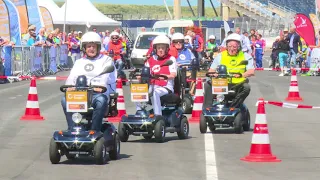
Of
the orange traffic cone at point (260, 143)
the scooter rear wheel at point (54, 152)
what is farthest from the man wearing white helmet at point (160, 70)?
the scooter rear wheel at point (54, 152)

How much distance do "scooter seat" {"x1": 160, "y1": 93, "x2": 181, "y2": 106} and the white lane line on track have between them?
0.73 m

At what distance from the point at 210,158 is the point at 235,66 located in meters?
4.21

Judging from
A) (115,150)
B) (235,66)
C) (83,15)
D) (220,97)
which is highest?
(83,15)

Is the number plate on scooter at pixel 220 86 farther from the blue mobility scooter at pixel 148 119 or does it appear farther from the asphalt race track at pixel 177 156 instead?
the blue mobility scooter at pixel 148 119

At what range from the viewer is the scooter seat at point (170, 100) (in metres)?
14.2

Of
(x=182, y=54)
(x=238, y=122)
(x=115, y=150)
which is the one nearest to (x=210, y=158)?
(x=115, y=150)

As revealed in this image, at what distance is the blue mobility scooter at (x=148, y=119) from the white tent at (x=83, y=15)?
1631 inches

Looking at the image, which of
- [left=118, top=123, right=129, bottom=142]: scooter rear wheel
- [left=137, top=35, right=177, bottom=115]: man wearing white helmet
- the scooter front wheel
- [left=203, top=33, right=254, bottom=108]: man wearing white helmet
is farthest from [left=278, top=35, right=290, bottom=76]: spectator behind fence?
the scooter front wheel

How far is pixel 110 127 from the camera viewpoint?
465 inches

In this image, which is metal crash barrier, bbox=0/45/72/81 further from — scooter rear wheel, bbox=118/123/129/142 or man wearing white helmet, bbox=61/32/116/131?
man wearing white helmet, bbox=61/32/116/131

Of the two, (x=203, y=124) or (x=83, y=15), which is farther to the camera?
(x=83, y=15)

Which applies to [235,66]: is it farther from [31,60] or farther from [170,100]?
[31,60]

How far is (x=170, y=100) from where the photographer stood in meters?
14.3

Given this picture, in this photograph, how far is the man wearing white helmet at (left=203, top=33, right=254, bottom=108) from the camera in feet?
51.3
